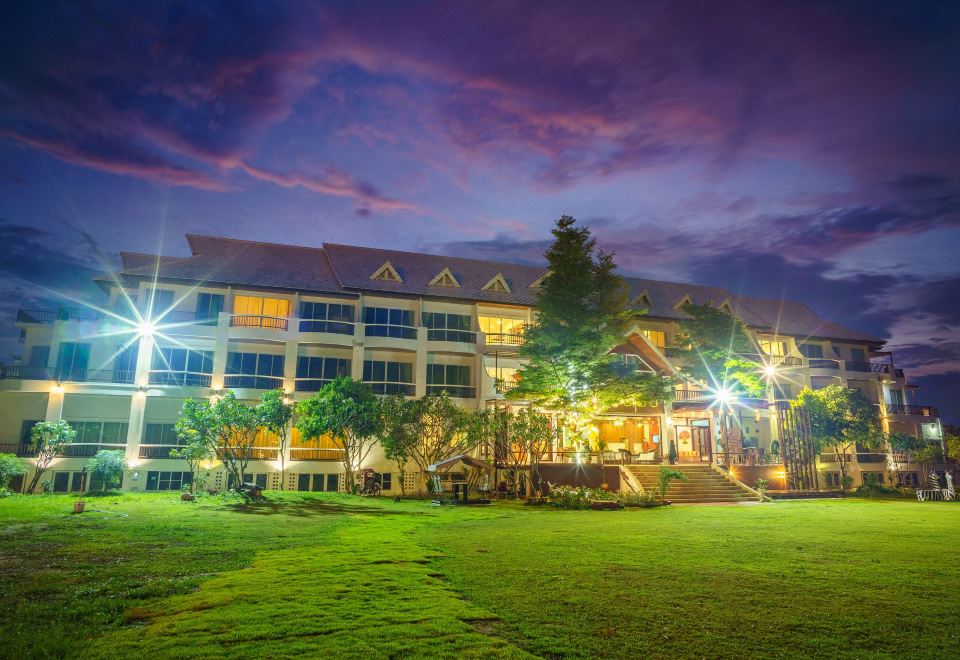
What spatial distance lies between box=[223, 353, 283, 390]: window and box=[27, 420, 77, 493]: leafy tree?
7.67 meters

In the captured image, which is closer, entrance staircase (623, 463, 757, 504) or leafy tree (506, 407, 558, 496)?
entrance staircase (623, 463, 757, 504)

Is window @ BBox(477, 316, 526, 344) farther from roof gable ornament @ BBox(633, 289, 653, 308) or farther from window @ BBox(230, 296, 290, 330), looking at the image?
window @ BBox(230, 296, 290, 330)

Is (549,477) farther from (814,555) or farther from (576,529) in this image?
(814,555)

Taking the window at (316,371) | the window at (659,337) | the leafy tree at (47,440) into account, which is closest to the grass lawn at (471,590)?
the leafy tree at (47,440)

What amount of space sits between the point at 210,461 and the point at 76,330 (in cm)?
1089

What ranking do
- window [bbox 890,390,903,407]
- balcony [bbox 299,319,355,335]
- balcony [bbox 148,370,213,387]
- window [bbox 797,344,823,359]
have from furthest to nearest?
1. window [bbox 890,390,903,407]
2. window [bbox 797,344,823,359]
3. balcony [bbox 299,319,355,335]
4. balcony [bbox 148,370,213,387]

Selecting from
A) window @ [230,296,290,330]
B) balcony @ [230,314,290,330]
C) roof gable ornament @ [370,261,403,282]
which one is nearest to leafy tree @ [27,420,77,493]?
balcony @ [230,314,290,330]

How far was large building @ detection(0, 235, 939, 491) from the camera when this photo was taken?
29.9 m

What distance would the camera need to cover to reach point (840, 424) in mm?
37062

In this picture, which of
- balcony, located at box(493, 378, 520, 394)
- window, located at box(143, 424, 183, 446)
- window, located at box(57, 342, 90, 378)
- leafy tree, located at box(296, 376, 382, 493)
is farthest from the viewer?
balcony, located at box(493, 378, 520, 394)

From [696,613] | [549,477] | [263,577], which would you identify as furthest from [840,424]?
[263,577]

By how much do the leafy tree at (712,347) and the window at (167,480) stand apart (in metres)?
31.0

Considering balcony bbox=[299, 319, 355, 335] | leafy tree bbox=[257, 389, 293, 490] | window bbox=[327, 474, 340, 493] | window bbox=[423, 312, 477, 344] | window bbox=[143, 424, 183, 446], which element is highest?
window bbox=[423, 312, 477, 344]

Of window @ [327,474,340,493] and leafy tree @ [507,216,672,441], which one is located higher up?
leafy tree @ [507,216,672,441]
